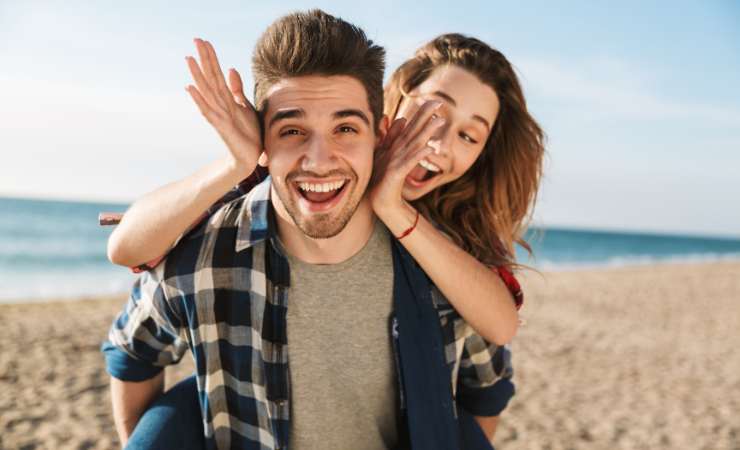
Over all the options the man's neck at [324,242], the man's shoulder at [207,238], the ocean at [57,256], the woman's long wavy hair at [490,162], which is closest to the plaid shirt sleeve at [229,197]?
the man's shoulder at [207,238]

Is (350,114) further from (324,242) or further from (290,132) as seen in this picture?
(324,242)

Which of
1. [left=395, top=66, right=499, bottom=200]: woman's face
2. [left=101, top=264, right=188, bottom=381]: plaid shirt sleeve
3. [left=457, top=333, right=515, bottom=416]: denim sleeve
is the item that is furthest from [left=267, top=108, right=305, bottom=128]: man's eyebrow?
[left=457, top=333, right=515, bottom=416]: denim sleeve

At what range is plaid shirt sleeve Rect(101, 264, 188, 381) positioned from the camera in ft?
→ 7.88

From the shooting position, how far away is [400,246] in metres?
2.63

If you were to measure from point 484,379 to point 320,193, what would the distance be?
1.42 metres

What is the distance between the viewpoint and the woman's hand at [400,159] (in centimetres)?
233

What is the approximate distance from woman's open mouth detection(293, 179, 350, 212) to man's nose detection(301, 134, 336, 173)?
66 millimetres

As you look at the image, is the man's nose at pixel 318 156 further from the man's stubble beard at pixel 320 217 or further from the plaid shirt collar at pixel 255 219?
the plaid shirt collar at pixel 255 219

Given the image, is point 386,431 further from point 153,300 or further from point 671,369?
point 671,369

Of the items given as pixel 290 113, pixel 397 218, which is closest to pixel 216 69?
pixel 290 113

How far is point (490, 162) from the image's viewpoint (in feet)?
11.6

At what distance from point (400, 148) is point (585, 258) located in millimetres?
42702

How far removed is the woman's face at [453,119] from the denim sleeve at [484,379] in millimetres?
949

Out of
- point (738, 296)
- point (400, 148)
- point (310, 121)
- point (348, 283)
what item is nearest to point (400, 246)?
point (348, 283)
